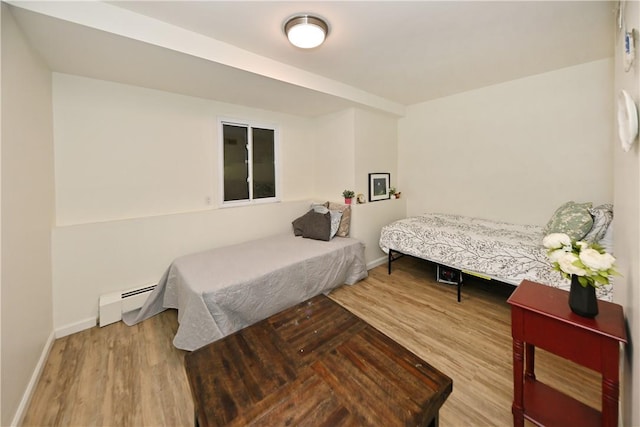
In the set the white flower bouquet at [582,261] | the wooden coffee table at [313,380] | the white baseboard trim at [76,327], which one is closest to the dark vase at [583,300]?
the white flower bouquet at [582,261]

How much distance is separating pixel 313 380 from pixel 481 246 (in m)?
2.18

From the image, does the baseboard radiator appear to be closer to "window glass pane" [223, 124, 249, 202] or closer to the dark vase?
"window glass pane" [223, 124, 249, 202]

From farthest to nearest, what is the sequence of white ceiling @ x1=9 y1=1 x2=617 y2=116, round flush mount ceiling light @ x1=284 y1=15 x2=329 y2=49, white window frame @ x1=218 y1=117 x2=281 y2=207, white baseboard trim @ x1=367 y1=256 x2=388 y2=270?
white baseboard trim @ x1=367 y1=256 x2=388 y2=270
white window frame @ x1=218 y1=117 x2=281 y2=207
round flush mount ceiling light @ x1=284 y1=15 x2=329 y2=49
white ceiling @ x1=9 y1=1 x2=617 y2=116

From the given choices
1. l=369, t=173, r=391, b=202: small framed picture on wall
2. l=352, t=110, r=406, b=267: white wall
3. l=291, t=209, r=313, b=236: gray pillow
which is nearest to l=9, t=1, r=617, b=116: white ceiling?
l=352, t=110, r=406, b=267: white wall

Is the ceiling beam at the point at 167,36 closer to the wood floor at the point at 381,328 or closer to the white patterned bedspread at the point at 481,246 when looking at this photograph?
the white patterned bedspread at the point at 481,246

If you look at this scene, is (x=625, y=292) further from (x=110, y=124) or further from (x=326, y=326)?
A: (x=110, y=124)

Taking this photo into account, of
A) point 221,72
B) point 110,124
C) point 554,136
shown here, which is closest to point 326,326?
point 221,72

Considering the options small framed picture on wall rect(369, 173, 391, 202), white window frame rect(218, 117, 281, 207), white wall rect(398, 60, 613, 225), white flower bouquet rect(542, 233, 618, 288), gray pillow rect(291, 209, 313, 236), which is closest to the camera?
white flower bouquet rect(542, 233, 618, 288)

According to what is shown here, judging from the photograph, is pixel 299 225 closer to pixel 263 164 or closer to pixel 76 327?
pixel 263 164

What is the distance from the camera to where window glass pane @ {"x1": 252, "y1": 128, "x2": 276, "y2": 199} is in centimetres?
346

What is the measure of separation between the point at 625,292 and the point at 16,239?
136 inches

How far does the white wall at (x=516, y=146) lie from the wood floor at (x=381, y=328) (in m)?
1.34

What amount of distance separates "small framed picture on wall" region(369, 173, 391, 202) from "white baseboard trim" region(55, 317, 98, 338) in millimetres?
3480

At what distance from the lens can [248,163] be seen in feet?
11.1
